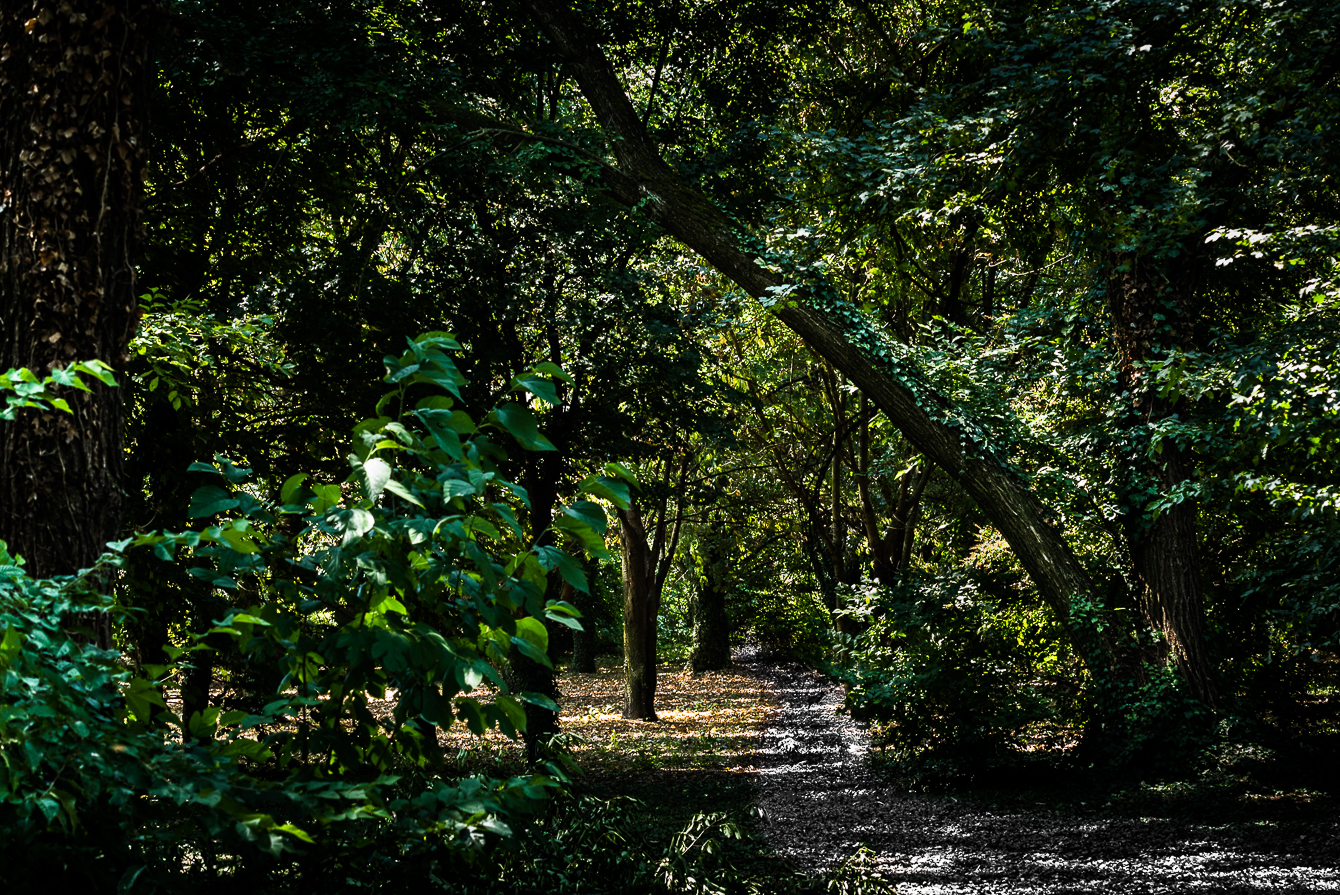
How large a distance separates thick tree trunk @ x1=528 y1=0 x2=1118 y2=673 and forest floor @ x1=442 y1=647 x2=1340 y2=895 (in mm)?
1680

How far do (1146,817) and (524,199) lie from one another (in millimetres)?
8326

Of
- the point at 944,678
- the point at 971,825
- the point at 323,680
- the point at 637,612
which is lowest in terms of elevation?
the point at 971,825

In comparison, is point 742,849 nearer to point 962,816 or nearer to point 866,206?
point 962,816

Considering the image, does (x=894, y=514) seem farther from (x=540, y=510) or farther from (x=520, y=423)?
(x=520, y=423)

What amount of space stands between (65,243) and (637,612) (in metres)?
12.1

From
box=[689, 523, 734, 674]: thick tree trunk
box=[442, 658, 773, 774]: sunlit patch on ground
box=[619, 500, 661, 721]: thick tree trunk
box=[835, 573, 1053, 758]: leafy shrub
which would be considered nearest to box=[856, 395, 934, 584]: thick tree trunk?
box=[442, 658, 773, 774]: sunlit patch on ground

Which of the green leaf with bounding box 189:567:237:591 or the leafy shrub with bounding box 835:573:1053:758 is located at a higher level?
the green leaf with bounding box 189:567:237:591

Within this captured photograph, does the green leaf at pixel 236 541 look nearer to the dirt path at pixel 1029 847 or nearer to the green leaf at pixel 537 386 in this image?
the green leaf at pixel 537 386

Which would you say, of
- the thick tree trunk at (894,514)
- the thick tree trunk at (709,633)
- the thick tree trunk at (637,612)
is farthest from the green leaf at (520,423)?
the thick tree trunk at (709,633)

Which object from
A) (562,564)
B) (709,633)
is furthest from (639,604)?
(562,564)

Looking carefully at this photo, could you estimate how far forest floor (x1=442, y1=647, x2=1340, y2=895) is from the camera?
5492 millimetres

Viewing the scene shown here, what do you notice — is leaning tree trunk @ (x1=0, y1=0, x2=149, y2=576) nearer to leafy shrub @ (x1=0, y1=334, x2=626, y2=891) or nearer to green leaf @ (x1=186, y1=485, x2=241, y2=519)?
leafy shrub @ (x1=0, y1=334, x2=626, y2=891)

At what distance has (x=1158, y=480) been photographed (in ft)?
28.0

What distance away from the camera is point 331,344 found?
28.2 ft
